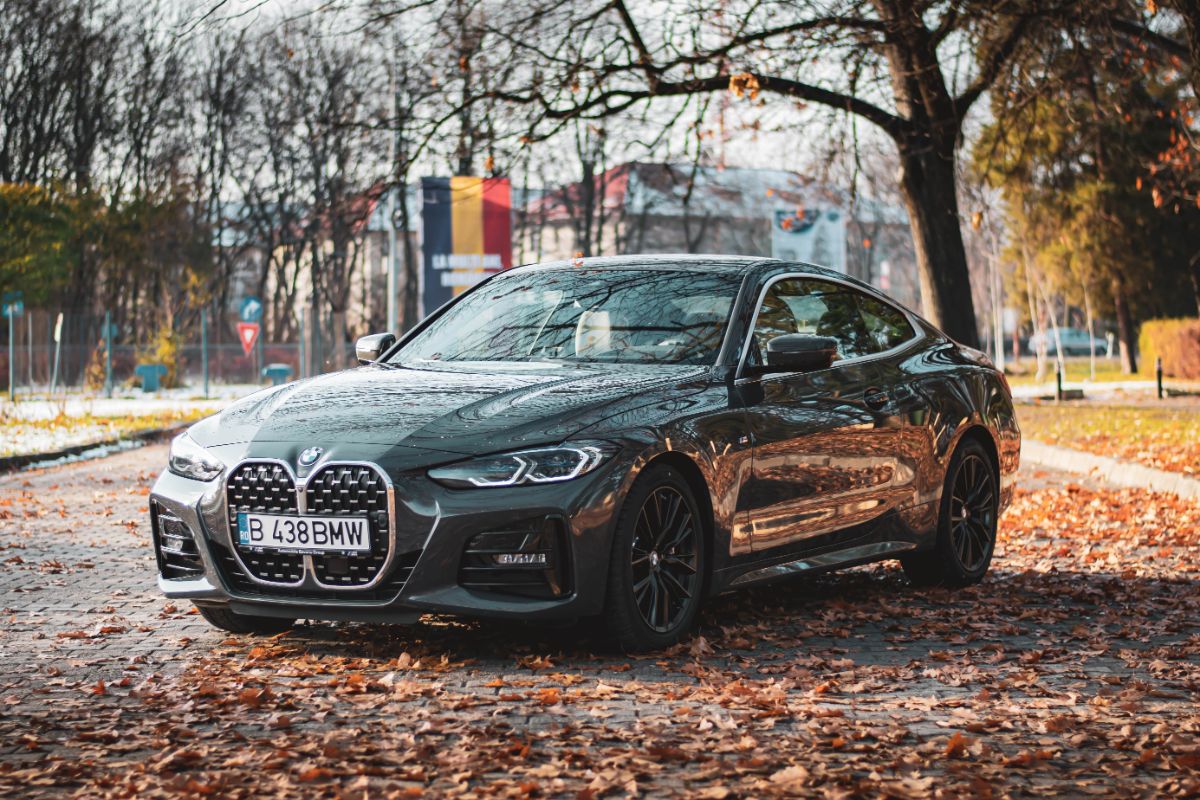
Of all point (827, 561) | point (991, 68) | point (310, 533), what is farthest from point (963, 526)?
point (991, 68)

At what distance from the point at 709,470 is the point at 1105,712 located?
1.84 meters

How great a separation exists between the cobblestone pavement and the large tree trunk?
11.9 metres

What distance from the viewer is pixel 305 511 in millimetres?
6336

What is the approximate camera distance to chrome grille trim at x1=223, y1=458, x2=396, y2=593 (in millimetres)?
6227

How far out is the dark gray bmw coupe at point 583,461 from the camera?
6.26 meters

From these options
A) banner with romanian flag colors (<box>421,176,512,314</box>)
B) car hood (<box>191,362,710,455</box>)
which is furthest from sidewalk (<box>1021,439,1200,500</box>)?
banner with romanian flag colors (<box>421,176,512,314</box>)

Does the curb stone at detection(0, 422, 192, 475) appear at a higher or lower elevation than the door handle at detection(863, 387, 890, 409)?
lower

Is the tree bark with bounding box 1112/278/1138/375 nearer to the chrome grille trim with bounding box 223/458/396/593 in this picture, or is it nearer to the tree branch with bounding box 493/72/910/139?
the tree branch with bounding box 493/72/910/139

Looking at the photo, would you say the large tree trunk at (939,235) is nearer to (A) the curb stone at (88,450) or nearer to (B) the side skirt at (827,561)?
(A) the curb stone at (88,450)

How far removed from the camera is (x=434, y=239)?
105 feet

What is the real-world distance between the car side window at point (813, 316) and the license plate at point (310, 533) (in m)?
2.07

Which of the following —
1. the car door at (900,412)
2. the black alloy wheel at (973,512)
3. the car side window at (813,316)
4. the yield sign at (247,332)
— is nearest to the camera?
the car side window at (813,316)

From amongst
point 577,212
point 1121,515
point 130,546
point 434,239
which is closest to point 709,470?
point 130,546

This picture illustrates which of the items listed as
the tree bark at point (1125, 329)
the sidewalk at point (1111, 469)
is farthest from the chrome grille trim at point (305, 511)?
the tree bark at point (1125, 329)
